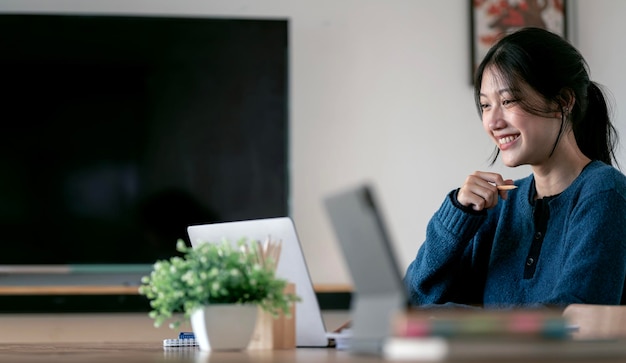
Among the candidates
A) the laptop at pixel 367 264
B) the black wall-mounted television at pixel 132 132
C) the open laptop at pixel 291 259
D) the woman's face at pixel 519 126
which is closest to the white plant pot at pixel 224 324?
the open laptop at pixel 291 259

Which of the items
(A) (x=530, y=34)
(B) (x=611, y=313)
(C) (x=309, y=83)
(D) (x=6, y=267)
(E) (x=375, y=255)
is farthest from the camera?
(C) (x=309, y=83)

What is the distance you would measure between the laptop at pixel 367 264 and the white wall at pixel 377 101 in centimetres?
218

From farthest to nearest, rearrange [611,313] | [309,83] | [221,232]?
[309,83], [221,232], [611,313]

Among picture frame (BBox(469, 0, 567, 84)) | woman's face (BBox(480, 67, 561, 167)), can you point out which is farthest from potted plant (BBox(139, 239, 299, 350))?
picture frame (BBox(469, 0, 567, 84))

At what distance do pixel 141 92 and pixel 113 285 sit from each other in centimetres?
67

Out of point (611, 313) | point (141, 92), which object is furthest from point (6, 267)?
point (611, 313)

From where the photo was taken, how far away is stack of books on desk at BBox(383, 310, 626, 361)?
918 mm

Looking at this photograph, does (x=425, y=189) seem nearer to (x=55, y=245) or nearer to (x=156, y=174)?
(x=156, y=174)

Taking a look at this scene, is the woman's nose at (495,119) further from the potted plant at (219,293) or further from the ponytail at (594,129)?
the potted plant at (219,293)

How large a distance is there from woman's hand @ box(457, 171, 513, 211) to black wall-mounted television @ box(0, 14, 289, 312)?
131 cm

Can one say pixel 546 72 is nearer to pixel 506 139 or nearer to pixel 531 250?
pixel 506 139

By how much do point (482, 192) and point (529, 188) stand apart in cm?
18

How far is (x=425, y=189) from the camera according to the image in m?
3.40

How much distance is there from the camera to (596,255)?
1768 mm
